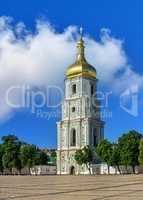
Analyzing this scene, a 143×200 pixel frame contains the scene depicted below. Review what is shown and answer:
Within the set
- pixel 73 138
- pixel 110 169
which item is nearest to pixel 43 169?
pixel 73 138

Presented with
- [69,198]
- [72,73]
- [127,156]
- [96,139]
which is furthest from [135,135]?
[69,198]

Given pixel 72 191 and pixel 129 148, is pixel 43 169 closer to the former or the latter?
pixel 129 148

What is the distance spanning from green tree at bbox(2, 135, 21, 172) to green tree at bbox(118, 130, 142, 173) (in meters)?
22.6

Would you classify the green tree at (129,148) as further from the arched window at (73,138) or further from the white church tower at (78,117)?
the arched window at (73,138)

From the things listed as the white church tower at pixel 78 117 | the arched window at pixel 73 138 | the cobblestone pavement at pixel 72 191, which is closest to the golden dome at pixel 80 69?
the white church tower at pixel 78 117

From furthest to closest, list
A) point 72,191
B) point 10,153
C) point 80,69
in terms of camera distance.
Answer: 1. point 80,69
2. point 10,153
3. point 72,191

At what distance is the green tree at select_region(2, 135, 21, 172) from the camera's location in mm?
89000

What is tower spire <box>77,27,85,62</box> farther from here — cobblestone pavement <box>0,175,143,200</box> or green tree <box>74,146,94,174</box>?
cobblestone pavement <box>0,175,143,200</box>

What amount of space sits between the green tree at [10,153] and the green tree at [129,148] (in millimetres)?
22617

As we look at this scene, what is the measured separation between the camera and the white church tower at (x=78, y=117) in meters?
91.9

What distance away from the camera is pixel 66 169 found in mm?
92125

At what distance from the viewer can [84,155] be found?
8588 cm

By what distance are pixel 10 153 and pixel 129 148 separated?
2564 centimetres

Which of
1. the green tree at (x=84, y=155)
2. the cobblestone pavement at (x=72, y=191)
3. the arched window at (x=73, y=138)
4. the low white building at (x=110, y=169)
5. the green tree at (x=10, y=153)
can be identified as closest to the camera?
the cobblestone pavement at (x=72, y=191)
